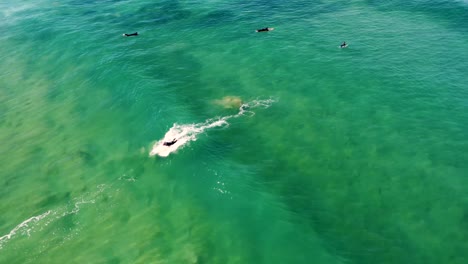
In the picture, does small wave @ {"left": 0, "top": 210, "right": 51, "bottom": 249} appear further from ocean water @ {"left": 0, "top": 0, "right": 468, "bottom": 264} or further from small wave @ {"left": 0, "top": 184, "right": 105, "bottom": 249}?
ocean water @ {"left": 0, "top": 0, "right": 468, "bottom": 264}

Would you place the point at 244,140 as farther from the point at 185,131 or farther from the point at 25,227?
the point at 25,227

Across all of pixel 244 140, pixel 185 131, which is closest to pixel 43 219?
pixel 185 131

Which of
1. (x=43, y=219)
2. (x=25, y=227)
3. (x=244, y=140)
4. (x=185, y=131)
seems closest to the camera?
(x=25, y=227)

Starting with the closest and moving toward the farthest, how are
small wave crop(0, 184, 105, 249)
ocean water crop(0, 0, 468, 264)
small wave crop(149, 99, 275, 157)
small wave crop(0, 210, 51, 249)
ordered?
1. ocean water crop(0, 0, 468, 264)
2. small wave crop(0, 210, 51, 249)
3. small wave crop(0, 184, 105, 249)
4. small wave crop(149, 99, 275, 157)

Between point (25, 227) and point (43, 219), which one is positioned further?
point (43, 219)

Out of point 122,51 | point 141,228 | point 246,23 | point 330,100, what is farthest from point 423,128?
point 122,51

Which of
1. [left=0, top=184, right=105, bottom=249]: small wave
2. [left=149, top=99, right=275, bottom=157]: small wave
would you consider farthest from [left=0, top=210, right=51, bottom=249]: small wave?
[left=149, top=99, right=275, bottom=157]: small wave
